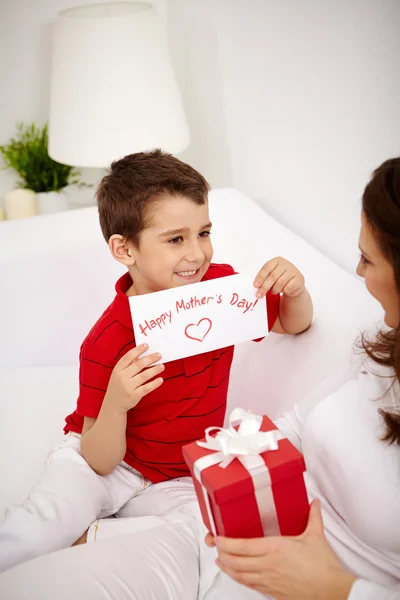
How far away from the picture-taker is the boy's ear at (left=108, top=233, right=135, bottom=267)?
1.21m

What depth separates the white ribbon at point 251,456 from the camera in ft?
2.49

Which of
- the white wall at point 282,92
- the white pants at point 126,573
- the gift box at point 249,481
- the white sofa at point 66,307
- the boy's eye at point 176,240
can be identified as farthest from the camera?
the white sofa at point 66,307

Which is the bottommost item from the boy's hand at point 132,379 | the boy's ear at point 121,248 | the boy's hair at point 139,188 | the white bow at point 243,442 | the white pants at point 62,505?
the white pants at point 62,505

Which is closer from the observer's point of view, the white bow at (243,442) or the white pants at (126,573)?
the white bow at (243,442)

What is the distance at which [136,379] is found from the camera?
1.06 metres

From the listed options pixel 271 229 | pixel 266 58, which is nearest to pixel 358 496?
pixel 271 229

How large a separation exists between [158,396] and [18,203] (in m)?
1.27

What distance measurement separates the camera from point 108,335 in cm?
121

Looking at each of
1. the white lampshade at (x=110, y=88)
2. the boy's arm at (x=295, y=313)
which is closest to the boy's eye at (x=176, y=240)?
the boy's arm at (x=295, y=313)

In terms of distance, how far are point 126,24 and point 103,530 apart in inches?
58.3

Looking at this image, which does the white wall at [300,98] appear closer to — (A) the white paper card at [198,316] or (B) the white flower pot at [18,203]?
(A) the white paper card at [198,316]

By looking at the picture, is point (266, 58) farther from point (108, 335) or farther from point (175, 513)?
point (175, 513)

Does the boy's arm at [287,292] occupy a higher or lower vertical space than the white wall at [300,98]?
lower

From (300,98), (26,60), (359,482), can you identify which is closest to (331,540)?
(359,482)
